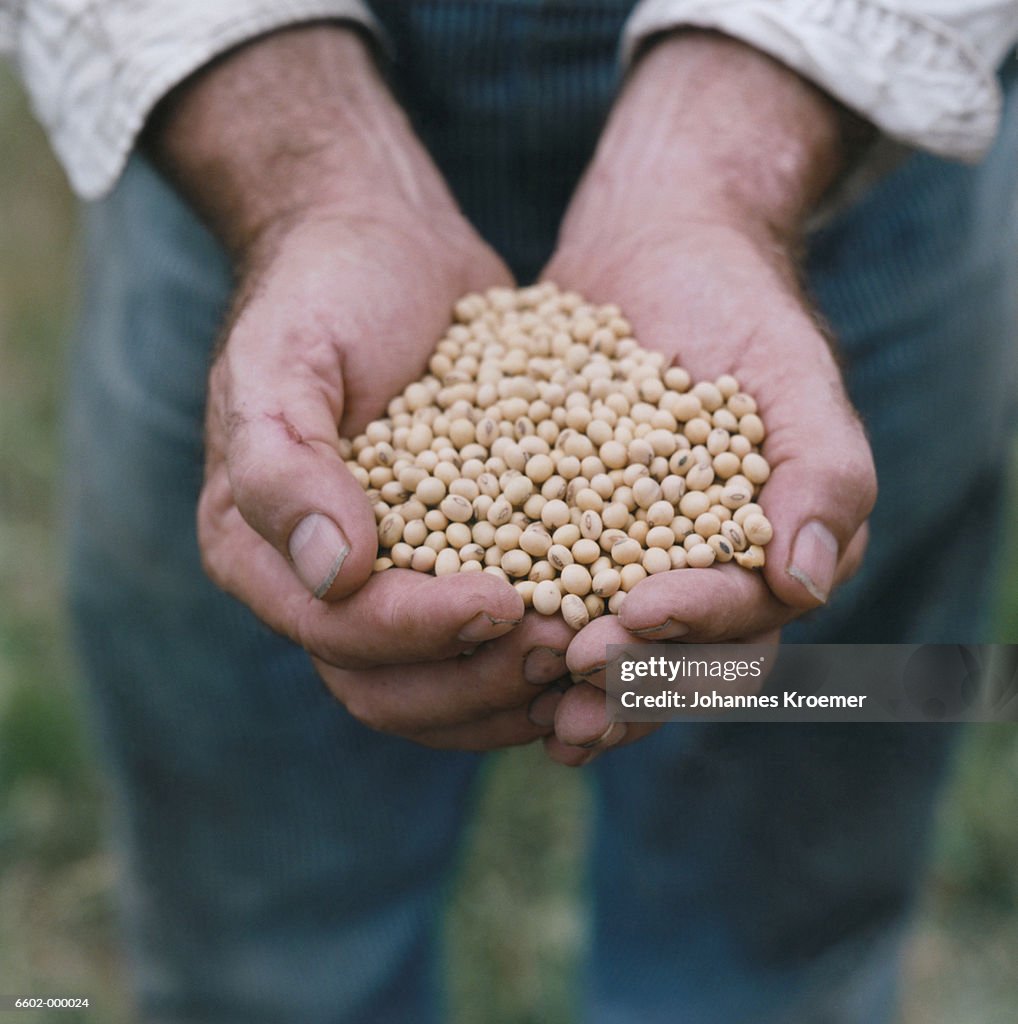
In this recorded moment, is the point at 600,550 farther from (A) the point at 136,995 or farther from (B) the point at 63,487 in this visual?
(A) the point at 136,995

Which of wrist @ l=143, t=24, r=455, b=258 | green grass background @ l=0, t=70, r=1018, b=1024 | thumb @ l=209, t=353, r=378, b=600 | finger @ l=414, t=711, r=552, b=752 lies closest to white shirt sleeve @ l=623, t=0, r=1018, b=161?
wrist @ l=143, t=24, r=455, b=258

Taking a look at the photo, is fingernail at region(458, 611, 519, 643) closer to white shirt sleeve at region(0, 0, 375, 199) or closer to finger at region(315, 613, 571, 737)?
finger at region(315, 613, 571, 737)

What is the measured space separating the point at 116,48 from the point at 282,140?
0.65ft

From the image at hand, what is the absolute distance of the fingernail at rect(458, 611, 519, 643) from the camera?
0.99 m

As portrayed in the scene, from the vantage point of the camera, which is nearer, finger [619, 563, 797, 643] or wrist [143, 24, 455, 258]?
finger [619, 563, 797, 643]

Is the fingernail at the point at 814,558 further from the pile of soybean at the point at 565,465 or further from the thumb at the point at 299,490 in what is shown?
the thumb at the point at 299,490

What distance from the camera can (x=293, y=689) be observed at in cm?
166

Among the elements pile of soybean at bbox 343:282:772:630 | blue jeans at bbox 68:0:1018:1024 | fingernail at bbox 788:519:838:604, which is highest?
fingernail at bbox 788:519:838:604

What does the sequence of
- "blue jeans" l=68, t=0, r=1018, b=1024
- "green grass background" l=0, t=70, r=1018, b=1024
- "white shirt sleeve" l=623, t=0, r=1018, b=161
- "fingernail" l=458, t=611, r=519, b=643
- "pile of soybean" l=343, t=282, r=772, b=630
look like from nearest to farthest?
"fingernail" l=458, t=611, r=519, b=643, "pile of soybean" l=343, t=282, r=772, b=630, "white shirt sleeve" l=623, t=0, r=1018, b=161, "blue jeans" l=68, t=0, r=1018, b=1024, "green grass background" l=0, t=70, r=1018, b=1024

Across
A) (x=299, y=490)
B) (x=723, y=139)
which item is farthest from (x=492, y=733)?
(x=723, y=139)

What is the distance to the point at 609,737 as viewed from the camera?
1.05 metres

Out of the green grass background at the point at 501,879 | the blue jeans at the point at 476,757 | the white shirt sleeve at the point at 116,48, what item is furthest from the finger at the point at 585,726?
the green grass background at the point at 501,879

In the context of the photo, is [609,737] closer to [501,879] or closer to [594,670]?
[594,670]

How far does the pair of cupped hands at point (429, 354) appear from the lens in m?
1.01
